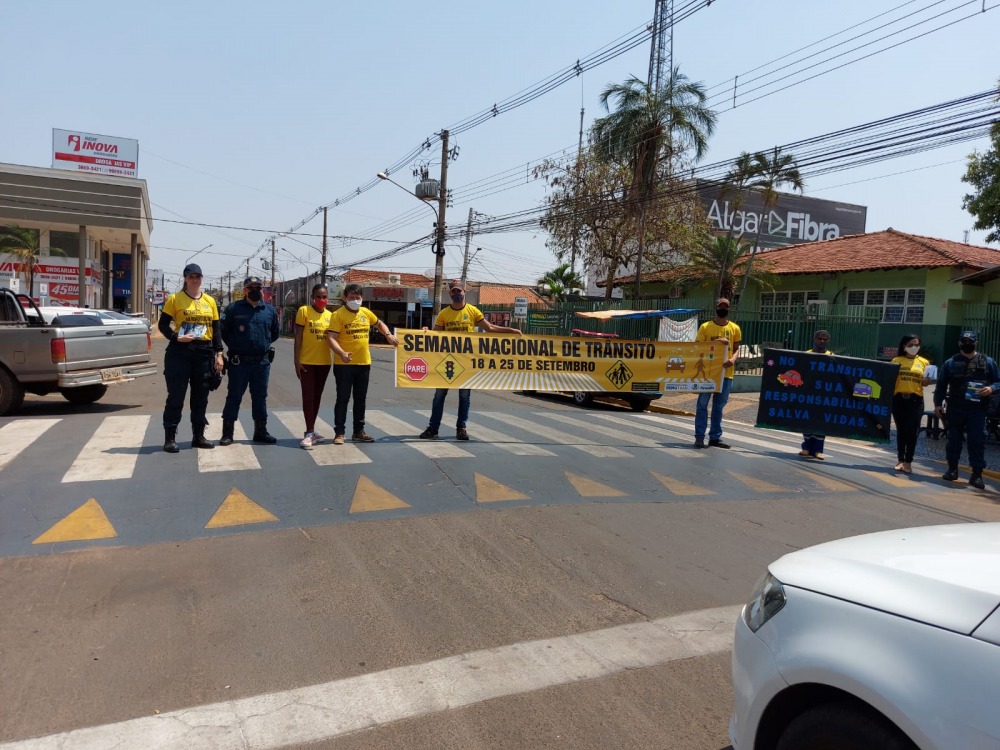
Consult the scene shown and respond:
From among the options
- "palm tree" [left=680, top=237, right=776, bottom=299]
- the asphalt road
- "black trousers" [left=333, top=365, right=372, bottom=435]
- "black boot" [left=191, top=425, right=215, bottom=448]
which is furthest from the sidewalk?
"palm tree" [left=680, top=237, right=776, bottom=299]

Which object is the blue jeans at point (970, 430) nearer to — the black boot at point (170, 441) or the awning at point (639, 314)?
the black boot at point (170, 441)

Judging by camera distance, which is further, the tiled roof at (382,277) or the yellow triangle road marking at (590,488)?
the tiled roof at (382,277)

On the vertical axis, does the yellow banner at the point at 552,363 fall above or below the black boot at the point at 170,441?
above

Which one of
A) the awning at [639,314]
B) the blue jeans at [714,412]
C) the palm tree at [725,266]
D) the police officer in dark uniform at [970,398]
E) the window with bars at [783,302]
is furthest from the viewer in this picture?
the palm tree at [725,266]

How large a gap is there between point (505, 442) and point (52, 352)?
265 inches

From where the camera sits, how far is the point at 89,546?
507 cm

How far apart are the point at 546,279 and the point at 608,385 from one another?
30.3 m

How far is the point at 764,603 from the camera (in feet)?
8.43

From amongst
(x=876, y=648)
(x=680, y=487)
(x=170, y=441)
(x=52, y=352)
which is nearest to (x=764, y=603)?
(x=876, y=648)

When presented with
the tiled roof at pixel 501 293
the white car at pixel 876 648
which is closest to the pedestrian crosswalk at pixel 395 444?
the white car at pixel 876 648

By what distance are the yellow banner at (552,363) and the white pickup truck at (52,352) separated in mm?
5156

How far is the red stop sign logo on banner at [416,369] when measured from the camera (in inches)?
366

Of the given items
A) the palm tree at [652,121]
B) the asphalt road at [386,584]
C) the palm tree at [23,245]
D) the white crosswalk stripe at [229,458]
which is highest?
the palm tree at [652,121]

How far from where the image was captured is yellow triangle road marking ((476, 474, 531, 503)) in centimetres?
655
